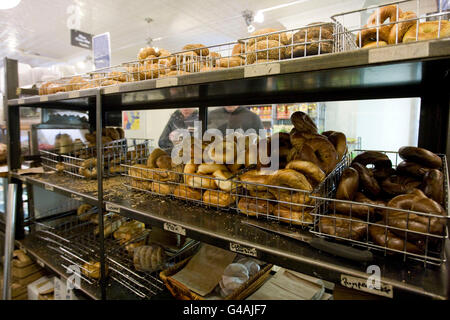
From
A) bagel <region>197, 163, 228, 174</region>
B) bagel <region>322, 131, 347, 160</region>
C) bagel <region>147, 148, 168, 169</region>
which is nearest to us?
bagel <region>322, 131, 347, 160</region>

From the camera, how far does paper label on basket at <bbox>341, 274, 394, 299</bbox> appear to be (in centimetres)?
63

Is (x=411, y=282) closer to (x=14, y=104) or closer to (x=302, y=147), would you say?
(x=302, y=147)

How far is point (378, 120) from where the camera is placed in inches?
174

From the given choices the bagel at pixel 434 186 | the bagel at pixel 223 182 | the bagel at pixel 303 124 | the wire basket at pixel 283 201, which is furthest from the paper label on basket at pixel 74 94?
the bagel at pixel 434 186

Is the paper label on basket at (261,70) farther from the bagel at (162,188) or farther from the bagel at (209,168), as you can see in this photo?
the bagel at (162,188)

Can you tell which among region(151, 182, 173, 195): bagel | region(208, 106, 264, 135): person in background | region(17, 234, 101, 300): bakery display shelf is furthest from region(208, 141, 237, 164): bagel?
region(208, 106, 264, 135): person in background

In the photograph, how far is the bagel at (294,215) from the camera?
35.9 inches

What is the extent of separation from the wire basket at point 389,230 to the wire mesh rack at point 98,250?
107cm

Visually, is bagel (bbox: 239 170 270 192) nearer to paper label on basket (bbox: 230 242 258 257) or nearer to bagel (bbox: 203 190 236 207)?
bagel (bbox: 203 190 236 207)

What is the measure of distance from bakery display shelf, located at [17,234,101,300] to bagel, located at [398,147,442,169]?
166cm

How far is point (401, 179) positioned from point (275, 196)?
1.53ft

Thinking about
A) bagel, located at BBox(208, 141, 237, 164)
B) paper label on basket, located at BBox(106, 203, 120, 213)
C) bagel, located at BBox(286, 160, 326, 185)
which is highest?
bagel, located at BBox(208, 141, 237, 164)

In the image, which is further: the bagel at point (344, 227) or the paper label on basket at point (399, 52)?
the bagel at point (344, 227)

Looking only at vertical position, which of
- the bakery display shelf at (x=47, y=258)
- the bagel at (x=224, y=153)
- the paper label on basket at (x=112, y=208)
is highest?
the bagel at (x=224, y=153)
